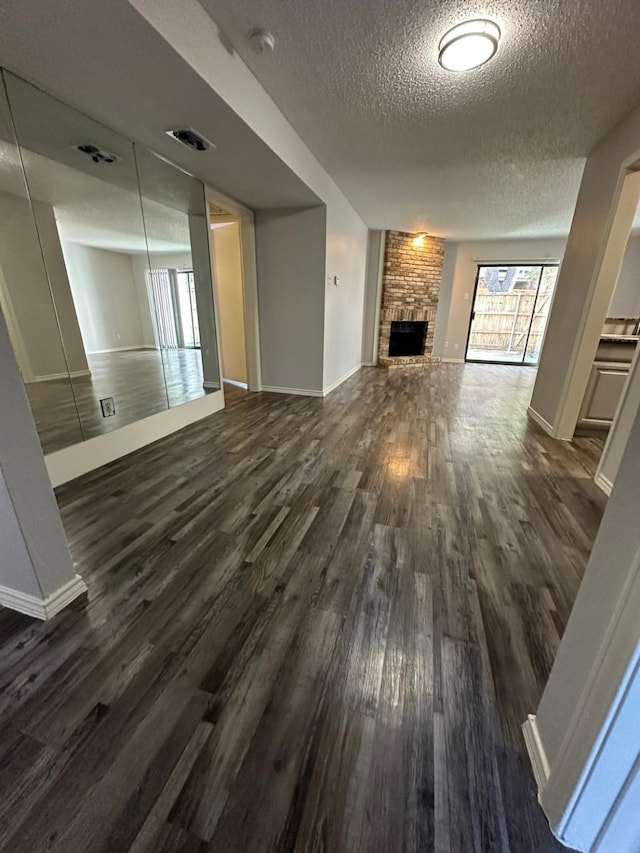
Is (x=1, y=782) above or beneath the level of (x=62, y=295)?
beneath

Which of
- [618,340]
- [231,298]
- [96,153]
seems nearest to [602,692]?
[618,340]

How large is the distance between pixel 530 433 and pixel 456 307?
16.9ft

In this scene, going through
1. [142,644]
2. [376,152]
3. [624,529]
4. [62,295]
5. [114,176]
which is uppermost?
[376,152]

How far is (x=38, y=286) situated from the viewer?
223 cm

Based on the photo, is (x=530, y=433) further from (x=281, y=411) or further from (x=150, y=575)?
(x=150, y=575)

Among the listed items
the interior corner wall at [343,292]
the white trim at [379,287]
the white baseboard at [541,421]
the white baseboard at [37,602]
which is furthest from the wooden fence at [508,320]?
the white baseboard at [37,602]

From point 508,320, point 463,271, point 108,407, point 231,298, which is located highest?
point 463,271

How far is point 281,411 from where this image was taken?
4.11m

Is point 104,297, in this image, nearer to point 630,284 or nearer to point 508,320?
point 508,320

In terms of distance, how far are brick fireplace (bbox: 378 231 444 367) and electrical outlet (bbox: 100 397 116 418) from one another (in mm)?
5609

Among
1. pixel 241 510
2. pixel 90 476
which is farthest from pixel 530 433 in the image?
pixel 90 476

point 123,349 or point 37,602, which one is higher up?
point 123,349

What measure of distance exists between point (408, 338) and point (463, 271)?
1.88 m

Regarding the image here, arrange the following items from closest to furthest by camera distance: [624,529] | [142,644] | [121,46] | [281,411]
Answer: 1. [624,529]
2. [142,644]
3. [121,46]
4. [281,411]
